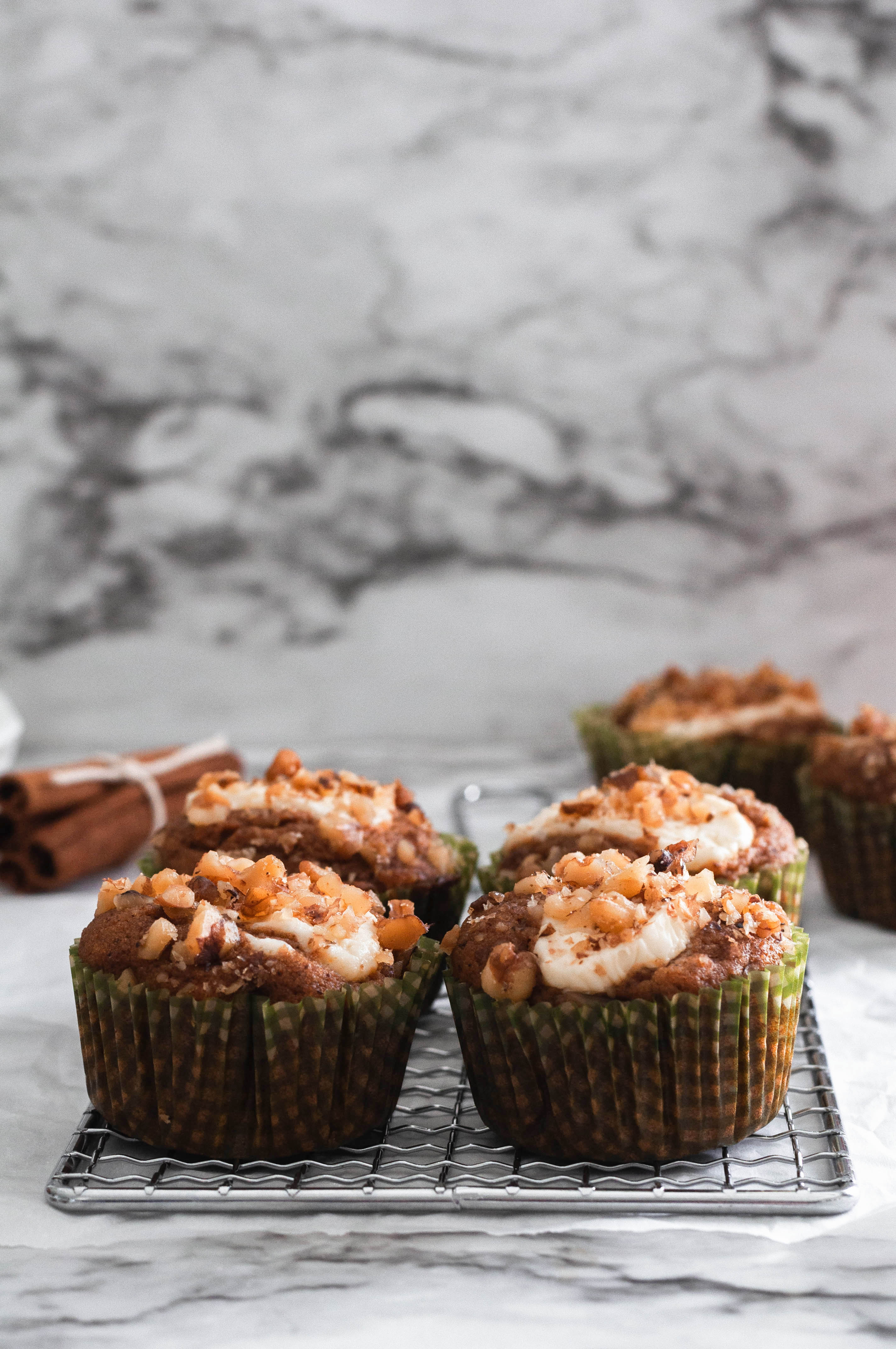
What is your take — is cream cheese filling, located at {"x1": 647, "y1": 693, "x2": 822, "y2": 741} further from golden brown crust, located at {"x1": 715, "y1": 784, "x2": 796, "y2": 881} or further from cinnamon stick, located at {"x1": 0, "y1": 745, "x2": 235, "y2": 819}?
cinnamon stick, located at {"x1": 0, "y1": 745, "x2": 235, "y2": 819}

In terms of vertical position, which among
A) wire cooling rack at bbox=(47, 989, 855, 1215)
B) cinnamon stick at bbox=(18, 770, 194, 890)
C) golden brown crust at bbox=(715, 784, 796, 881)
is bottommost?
cinnamon stick at bbox=(18, 770, 194, 890)

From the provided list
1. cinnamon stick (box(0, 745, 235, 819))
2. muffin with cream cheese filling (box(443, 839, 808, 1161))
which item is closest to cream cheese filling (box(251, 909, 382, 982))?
muffin with cream cheese filling (box(443, 839, 808, 1161))

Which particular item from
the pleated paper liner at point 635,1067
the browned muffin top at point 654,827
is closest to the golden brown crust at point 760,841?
the browned muffin top at point 654,827

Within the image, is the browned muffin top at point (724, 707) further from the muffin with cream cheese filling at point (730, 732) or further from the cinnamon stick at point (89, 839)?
the cinnamon stick at point (89, 839)

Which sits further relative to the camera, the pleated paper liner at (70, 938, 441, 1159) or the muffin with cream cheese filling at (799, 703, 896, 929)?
the muffin with cream cheese filling at (799, 703, 896, 929)

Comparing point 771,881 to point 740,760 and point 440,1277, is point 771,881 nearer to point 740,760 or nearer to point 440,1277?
point 740,760

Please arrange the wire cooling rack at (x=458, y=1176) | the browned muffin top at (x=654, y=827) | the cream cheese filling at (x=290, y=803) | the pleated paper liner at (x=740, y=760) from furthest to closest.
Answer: the pleated paper liner at (x=740, y=760)
the cream cheese filling at (x=290, y=803)
the browned muffin top at (x=654, y=827)
the wire cooling rack at (x=458, y=1176)

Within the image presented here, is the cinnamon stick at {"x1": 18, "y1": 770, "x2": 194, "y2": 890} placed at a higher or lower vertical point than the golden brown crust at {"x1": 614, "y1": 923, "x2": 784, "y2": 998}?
lower

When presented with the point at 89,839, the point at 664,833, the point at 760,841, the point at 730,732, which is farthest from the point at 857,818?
the point at 89,839
